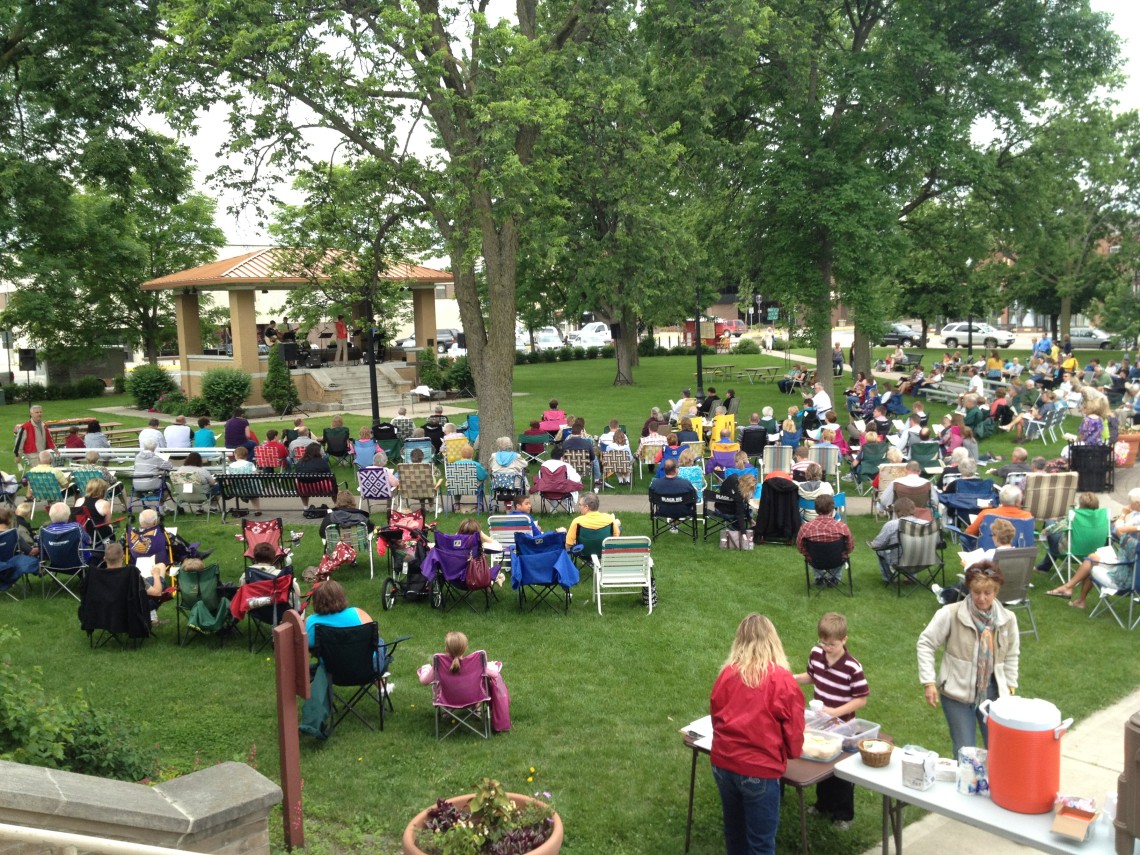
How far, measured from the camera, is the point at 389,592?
10.9m

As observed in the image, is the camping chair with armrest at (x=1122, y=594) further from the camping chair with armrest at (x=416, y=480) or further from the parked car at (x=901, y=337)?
the parked car at (x=901, y=337)

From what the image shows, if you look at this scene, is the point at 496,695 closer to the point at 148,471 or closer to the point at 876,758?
the point at 876,758

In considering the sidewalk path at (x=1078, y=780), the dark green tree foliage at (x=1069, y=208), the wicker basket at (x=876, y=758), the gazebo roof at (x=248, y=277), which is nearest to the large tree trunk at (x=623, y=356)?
the gazebo roof at (x=248, y=277)

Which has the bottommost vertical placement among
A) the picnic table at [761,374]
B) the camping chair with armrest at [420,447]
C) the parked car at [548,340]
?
the camping chair with armrest at [420,447]

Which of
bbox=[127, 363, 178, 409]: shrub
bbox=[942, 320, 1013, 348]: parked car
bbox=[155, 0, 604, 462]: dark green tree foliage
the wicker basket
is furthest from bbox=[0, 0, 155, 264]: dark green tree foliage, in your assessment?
bbox=[942, 320, 1013, 348]: parked car

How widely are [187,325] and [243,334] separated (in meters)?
3.27

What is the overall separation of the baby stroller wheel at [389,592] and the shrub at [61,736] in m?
3.94

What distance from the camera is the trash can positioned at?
51.4ft

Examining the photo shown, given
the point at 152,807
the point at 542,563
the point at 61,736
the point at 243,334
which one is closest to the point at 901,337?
the point at 243,334

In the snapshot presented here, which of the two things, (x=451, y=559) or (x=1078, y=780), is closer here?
(x=1078, y=780)

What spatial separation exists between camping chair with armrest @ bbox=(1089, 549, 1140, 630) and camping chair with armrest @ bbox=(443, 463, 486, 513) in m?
8.24

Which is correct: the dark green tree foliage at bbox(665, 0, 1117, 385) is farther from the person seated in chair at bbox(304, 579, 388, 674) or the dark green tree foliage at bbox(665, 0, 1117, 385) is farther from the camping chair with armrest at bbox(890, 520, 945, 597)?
the person seated in chair at bbox(304, 579, 388, 674)

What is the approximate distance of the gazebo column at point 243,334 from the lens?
98.1ft

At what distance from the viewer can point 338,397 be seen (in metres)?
30.4
